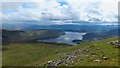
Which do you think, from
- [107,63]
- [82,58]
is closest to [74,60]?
[82,58]

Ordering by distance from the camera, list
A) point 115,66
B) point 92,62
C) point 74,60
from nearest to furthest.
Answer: point 115,66
point 92,62
point 74,60

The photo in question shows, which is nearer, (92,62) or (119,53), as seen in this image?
(92,62)

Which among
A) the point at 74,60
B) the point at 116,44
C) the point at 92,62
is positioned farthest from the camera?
the point at 116,44

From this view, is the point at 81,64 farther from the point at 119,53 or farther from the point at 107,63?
the point at 119,53

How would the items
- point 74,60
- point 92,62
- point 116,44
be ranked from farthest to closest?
point 116,44, point 74,60, point 92,62

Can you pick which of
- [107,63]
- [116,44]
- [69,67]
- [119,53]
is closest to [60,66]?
[69,67]

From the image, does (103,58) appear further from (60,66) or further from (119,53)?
(60,66)

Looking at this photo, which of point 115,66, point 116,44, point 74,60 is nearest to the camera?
point 115,66

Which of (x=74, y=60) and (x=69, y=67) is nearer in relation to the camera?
(x=69, y=67)
